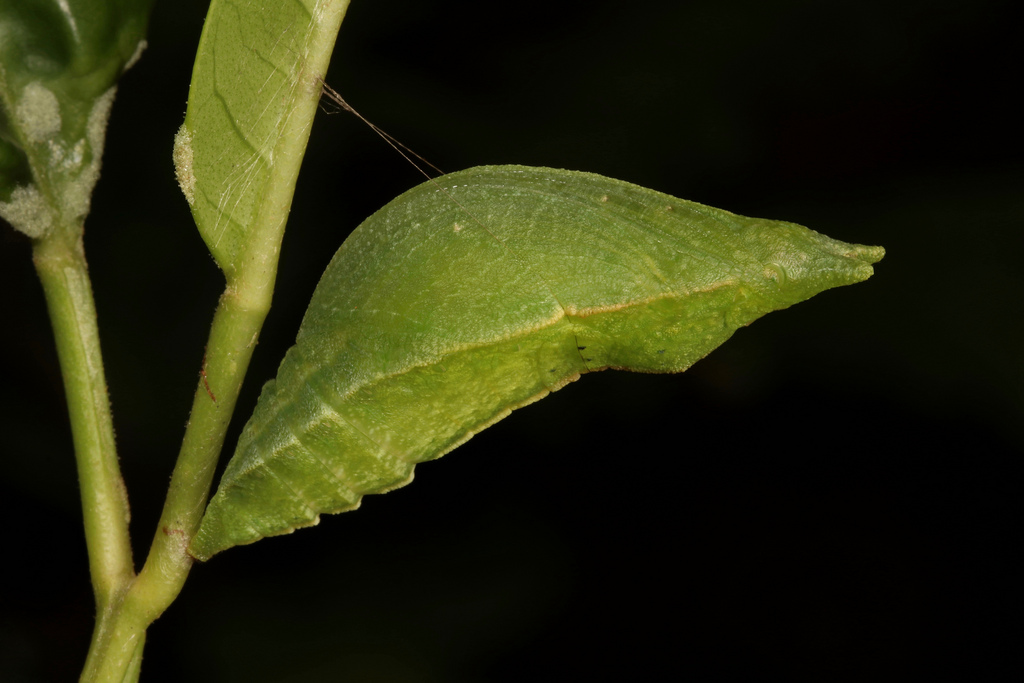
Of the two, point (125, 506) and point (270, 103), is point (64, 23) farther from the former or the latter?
point (125, 506)

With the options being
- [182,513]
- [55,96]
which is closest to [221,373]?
[182,513]

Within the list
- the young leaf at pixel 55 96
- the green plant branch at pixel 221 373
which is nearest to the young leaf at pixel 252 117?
the green plant branch at pixel 221 373

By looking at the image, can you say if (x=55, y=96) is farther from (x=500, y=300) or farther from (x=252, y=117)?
(x=500, y=300)

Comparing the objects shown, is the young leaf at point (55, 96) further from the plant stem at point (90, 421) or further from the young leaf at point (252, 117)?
the young leaf at point (252, 117)

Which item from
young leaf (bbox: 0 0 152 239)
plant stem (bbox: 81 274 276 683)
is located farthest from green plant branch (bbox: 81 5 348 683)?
young leaf (bbox: 0 0 152 239)

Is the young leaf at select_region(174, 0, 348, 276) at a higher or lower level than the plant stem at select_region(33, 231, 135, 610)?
higher

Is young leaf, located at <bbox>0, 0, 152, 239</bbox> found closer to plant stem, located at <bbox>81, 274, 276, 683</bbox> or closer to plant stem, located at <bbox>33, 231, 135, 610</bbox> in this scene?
plant stem, located at <bbox>33, 231, 135, 610</bbox>
